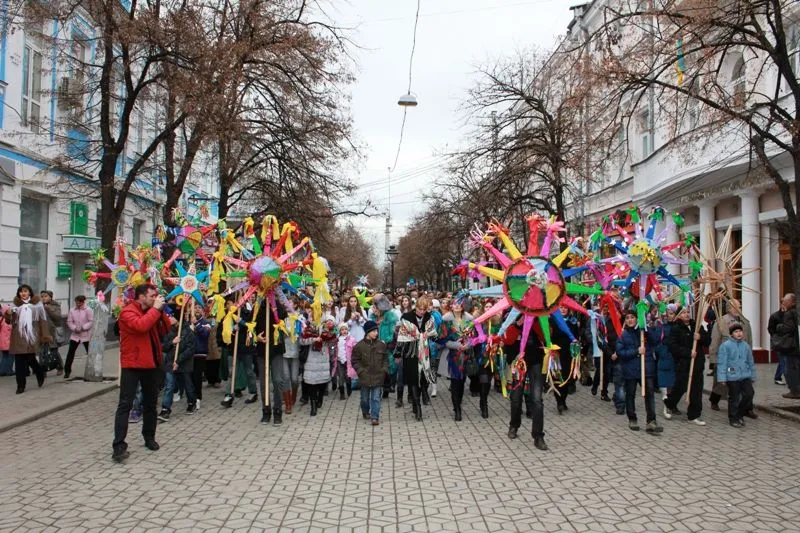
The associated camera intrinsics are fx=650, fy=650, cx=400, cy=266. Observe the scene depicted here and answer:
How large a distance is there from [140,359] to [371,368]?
3330mm

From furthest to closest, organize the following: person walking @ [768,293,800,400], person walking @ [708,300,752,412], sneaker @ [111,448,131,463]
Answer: person walking @ [768,293,800,400], person walking @ [708,300,752,412], sneaker @ [111,448,131,463]

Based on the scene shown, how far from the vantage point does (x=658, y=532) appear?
4828mm

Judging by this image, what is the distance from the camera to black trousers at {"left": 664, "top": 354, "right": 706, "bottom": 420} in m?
9.31

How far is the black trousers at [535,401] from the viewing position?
769cm

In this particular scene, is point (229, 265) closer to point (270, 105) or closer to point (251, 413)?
point (251, 413)

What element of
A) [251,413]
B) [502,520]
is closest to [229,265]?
[251,413]

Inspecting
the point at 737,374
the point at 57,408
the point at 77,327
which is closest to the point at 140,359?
the point at 57,408

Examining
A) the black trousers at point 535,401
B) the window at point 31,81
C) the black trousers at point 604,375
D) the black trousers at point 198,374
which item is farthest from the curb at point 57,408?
the black trousers at point 604,375

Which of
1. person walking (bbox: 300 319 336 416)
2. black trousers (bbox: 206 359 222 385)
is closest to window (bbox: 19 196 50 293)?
black trousers (bbox: 206 359 222 385)

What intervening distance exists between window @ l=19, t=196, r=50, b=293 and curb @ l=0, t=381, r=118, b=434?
268 inches

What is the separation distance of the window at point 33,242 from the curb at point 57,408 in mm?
6807

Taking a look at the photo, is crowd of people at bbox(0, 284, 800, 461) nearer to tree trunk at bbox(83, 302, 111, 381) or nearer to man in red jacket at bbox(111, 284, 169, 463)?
man in red jacket at bbox(111, 284, 169, 463)

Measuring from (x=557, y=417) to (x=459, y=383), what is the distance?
1.58m

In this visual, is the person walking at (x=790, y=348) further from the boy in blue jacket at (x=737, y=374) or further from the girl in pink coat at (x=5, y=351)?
the girl in pink coat at (x=5, y=351)
